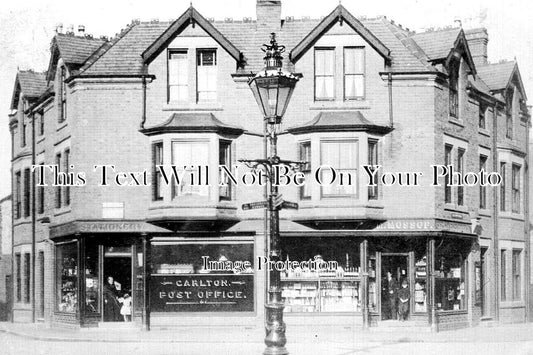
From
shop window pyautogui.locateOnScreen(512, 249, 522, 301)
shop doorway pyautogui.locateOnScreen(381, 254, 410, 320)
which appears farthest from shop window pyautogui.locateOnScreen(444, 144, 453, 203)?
shop window pyautogui.locateOnScreen(512, 249, 522, 301)

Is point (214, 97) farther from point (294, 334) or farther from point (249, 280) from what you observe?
point (294, 334)

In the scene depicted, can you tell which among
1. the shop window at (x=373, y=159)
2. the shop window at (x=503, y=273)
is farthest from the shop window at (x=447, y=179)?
the shop window at (x=503, y=273)

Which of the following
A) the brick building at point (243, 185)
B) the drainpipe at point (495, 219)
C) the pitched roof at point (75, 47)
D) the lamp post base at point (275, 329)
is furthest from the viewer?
the drainpipe at point (495, 219)

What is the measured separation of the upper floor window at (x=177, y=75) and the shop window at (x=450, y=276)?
370 inches

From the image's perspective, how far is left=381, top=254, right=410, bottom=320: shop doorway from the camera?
24.6 meters

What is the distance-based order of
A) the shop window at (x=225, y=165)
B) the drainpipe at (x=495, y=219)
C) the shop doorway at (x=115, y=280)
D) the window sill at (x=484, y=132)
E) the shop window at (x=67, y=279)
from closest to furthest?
the shop window at (x=225, y=165)
the shop doorway at (x=115, y=280)
the shop window at (x=67, y=279)
the window sill at (x=484, y=132)
the drainpipe at (x=495, y=219)

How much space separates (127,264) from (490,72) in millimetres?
15693

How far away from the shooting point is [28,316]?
30406 mm

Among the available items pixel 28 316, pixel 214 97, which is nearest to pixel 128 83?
pixel 214 97

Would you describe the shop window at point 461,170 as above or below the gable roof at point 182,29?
below

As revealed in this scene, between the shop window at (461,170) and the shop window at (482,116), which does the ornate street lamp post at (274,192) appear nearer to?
the shop window at (461,170)

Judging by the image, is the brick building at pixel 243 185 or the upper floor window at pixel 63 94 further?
the upper floor window at pixel 63 94

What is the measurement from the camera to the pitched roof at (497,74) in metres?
29.7

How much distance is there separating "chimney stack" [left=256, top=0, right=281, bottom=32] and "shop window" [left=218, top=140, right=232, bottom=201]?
4445 millimetres
